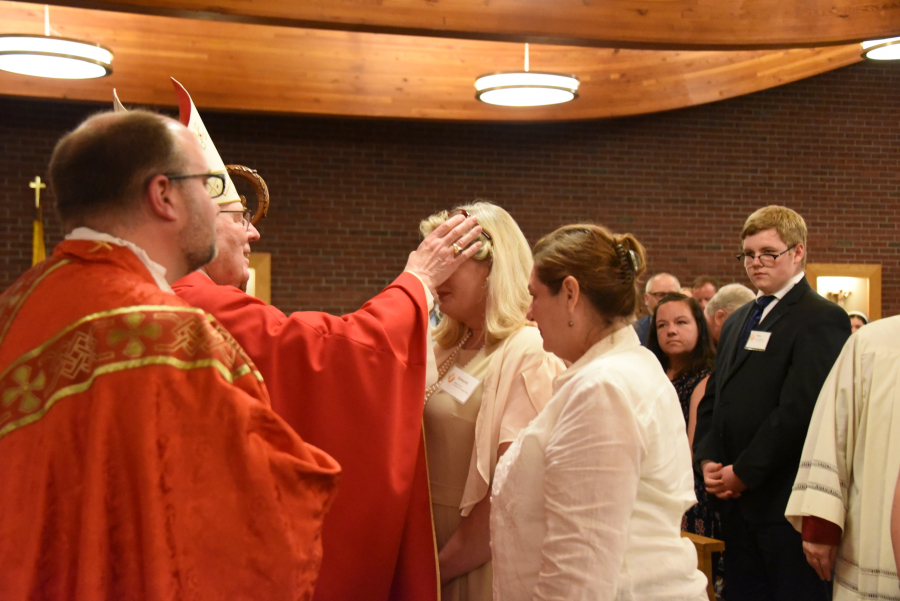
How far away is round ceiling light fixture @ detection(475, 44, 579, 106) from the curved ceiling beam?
56.2 inches

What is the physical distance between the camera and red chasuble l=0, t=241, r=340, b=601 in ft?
3.55

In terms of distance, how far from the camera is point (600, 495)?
1463mm

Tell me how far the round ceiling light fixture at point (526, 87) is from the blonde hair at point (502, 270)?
15.9 ft

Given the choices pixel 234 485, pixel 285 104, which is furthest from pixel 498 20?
pixel 234 485

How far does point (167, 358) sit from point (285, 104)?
682cm

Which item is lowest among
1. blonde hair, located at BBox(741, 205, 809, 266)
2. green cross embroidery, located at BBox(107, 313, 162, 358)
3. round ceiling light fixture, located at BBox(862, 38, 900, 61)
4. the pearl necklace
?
the pearl necklace

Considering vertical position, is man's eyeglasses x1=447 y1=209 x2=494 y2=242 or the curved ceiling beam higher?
the curved ceiling beam

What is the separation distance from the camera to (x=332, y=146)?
27.5 ft

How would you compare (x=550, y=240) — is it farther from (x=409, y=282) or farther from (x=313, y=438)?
(x=313, y=438)

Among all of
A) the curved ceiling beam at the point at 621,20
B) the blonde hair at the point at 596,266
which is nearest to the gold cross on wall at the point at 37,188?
the curved ceiling beam at the point at 621,20

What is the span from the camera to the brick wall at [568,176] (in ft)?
27.0

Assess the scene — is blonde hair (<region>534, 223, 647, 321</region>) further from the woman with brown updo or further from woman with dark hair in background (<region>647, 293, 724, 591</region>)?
woman with dark hair in background (<region>647, 293, 724, 591</region>)

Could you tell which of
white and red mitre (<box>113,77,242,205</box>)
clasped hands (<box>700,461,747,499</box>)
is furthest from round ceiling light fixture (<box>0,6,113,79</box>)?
clasped hands (<box>700,461,747,499</box>)

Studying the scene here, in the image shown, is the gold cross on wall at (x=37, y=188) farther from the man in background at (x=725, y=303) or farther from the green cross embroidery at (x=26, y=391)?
the green cross embroidery at (x=26, y=391)
